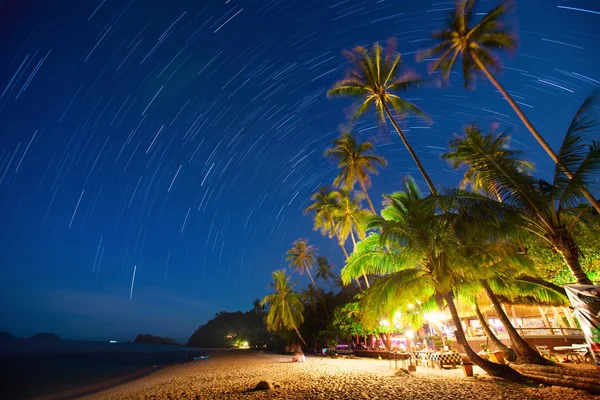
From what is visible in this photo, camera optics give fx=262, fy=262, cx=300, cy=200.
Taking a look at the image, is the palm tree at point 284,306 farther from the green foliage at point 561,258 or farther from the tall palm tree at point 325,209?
the green foliage at point 561,258

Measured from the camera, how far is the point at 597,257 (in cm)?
1173

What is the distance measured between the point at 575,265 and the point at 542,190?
2.32m

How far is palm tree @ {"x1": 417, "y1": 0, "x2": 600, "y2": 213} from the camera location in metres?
12.9

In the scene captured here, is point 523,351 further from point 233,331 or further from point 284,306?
point 233,331

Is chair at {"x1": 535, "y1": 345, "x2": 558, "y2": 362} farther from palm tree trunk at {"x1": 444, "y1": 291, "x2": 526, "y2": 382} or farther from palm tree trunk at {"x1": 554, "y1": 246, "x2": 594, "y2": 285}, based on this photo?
palm tree trunk at {"x1": 554, "y1": 246, "x2": 594, "y2": 285}

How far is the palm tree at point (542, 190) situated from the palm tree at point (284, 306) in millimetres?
29359

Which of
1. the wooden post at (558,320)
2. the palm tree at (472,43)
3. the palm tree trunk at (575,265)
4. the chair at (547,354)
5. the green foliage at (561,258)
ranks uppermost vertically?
the palm tree at (472,43)

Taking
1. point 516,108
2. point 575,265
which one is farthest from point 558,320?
point 575,265

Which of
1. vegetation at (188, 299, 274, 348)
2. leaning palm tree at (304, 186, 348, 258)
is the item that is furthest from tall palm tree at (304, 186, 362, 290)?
vegetation at (188, 299, 274, 348)

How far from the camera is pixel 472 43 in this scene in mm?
13680

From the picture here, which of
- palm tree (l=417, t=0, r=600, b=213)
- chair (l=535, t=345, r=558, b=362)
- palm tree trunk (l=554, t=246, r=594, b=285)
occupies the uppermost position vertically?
palm tree (l=417, t=0, r=600, b=213)

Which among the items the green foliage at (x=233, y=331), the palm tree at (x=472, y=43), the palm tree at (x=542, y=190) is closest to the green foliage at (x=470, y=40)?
the palm tree at (x=472, y=43)

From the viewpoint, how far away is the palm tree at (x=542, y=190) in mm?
7109

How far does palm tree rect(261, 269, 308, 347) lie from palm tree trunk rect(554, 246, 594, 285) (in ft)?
98.3
